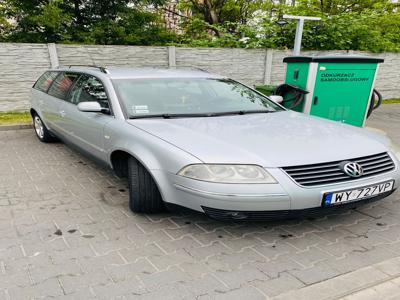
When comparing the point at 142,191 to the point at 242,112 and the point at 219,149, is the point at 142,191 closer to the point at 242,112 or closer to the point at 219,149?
the point at 219,149

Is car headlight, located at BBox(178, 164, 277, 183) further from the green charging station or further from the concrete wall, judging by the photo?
the concrete wall

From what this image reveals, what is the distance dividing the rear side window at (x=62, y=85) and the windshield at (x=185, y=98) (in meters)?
1.28

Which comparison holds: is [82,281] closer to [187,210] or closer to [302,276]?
[187,210]

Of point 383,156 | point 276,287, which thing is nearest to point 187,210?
point 276,287

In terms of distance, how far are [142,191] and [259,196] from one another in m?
1.11

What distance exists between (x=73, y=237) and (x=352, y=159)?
94.6 inches

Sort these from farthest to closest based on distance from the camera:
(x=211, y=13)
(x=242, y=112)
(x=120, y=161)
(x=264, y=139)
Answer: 1. (x=211, y=13)
2. (x=242, y=112)
3. (x=120, y=161)
4. (x=264, y=139)

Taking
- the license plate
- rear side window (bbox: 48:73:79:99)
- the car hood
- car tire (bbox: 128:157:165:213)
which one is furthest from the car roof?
the license plate

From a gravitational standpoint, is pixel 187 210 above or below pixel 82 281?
above

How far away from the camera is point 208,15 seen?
16.3 metres

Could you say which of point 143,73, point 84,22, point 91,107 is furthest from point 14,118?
point 91,107

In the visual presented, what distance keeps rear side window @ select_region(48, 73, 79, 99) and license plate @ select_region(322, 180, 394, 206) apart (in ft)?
11.8

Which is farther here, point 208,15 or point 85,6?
point 208,15

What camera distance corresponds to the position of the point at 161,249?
2795 mm
